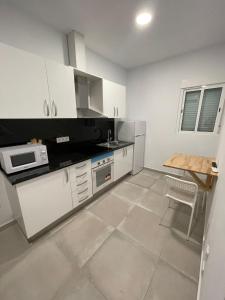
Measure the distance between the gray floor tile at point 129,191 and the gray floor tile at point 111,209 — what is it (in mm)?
131

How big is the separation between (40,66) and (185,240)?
8.95 feet

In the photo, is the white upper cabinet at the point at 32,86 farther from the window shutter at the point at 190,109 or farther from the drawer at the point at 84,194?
the window shutter at the point at 190,109

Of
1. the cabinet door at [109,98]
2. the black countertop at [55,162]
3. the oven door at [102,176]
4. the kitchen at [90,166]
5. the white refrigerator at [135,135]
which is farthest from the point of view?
the white refrigerator at [135,135]

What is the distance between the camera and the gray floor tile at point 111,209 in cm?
190

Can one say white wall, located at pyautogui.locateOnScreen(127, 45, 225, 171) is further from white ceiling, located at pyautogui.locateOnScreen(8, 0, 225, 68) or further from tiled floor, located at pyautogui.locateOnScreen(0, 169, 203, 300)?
tiled floor, located at pyautogui.locateOnScreen(0, 169, 203, 300)

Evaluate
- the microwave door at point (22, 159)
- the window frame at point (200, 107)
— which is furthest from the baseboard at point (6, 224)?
the window frame at point (200, 107)

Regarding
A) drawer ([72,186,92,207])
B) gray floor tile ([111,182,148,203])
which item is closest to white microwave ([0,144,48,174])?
drawer ([72,186,92,207])

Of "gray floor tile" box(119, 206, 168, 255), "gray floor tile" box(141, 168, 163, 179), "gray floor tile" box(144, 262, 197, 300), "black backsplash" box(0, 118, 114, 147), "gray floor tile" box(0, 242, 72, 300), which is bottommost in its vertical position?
"gray floor tile" box(0, 242, 72, 300)

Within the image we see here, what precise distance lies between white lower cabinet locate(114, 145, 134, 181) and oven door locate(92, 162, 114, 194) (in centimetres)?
17

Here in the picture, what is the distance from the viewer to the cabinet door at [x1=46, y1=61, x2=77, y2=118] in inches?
62.5

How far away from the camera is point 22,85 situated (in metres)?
1.37

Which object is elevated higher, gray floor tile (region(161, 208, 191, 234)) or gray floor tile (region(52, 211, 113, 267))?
gray floor tile (region(161, 208, 191, 234))

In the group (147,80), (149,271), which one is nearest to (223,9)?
(147,80)

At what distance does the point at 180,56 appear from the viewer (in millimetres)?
2586
